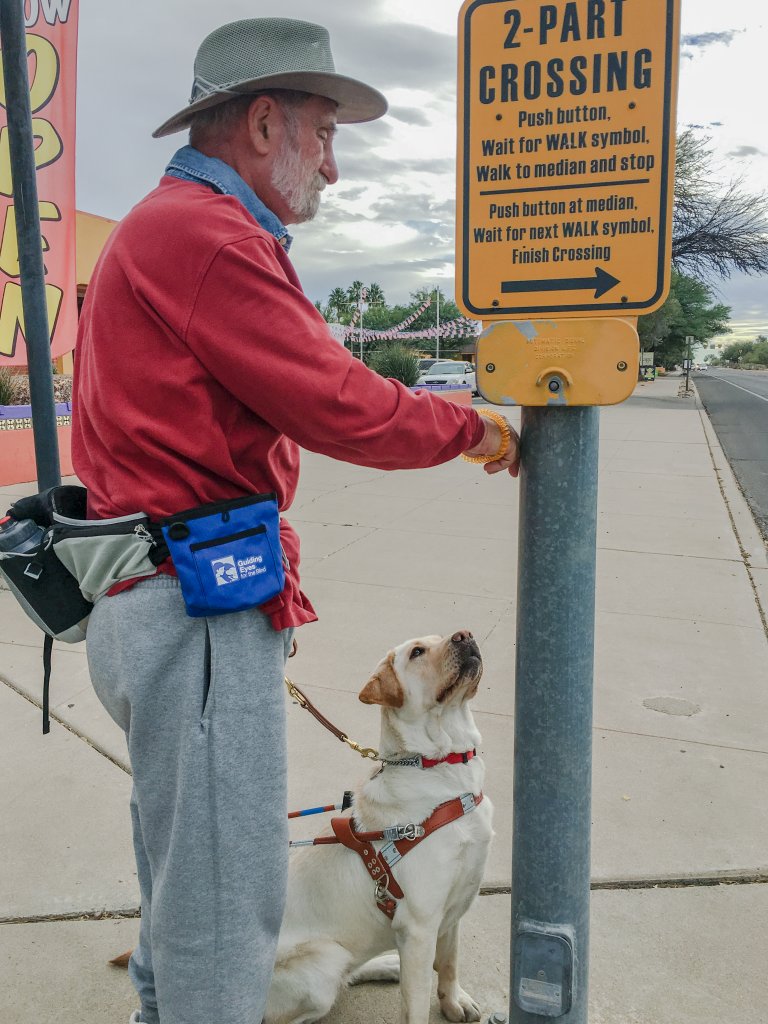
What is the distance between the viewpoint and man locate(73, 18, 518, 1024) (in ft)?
5.24

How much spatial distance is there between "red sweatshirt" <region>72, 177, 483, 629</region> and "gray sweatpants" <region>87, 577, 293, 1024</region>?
0.16 meters

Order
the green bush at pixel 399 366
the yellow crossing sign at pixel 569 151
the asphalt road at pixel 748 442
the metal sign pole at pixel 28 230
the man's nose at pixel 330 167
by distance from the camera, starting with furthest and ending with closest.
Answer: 1. the green bush at pixel 399 366
2. the asphalt road at pixel 748 442
3. the metal sign pole at pixel 28 230
4. the man's nose at pixel 330 167
5. the yellow crossing sign at pixel 569 151

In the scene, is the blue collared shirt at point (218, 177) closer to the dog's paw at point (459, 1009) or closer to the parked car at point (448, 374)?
the dog's paw at point (459, 1009)

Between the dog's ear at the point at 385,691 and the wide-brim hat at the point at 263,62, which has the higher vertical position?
the wide-brim hat at the point at 263,62

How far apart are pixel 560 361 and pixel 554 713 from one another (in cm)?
71

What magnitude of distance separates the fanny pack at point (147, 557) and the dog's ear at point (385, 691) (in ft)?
2.39

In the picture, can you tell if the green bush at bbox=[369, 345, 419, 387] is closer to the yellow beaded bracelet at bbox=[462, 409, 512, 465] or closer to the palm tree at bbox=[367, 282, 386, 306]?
the yellow beaded bracelet at bbox=[462, 409, 512, 465]

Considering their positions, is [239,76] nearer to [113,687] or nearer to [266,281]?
[266,281]

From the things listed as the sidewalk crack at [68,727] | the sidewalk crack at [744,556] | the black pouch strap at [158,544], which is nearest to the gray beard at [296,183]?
the black pouch strap at [158,544]

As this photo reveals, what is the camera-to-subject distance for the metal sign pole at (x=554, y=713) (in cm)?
173

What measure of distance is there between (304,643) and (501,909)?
251 cm

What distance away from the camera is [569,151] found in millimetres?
1561

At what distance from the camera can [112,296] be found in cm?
168

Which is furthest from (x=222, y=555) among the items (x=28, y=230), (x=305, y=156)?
(x=28, y=230)
